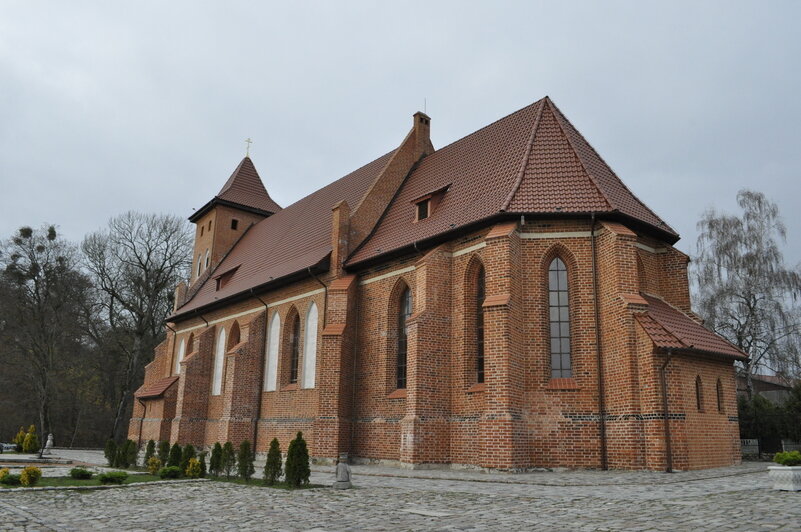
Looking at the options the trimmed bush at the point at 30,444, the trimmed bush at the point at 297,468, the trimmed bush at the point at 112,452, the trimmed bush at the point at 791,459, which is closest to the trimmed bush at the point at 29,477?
the trimmed bush at the point at 297,468

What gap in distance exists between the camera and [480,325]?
1623 centimetres

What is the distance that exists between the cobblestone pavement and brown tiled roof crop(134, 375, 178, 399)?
594 inches

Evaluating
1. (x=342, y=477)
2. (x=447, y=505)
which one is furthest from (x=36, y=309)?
(x=447, y=505)

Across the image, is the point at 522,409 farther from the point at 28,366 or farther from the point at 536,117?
the point at 28,366

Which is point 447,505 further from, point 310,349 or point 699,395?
point 310,349

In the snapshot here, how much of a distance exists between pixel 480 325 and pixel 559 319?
2.03 metres

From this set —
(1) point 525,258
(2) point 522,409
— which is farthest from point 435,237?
(2) point 522,409

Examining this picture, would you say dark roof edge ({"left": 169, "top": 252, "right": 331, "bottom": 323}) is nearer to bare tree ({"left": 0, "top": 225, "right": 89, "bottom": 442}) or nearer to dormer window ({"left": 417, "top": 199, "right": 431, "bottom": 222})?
dormer window ({"left": 417, "top": 199, "right": 431, "bottom": 222})

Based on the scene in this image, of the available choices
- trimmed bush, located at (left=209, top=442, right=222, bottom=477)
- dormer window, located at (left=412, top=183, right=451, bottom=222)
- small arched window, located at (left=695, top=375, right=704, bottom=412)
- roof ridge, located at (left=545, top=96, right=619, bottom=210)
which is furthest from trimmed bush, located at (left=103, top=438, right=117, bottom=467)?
small arched window, located at (left=695, top=375, right=704, bottom=412)

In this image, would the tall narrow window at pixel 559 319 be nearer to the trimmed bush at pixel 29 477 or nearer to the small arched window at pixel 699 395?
the small arched window at pixel 699 395

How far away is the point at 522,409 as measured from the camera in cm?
1444

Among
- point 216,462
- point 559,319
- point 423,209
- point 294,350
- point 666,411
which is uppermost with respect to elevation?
point 423,209

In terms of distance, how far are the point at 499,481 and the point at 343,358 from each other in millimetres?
7254

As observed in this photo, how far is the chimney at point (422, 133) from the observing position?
23.3m
